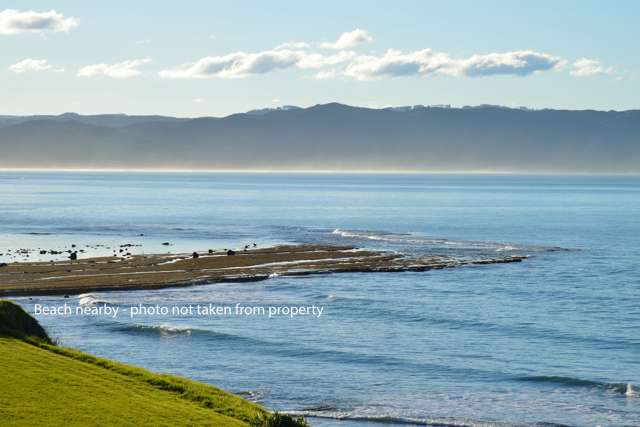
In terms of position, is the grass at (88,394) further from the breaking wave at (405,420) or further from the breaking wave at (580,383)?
the breaking wave at (580,383)

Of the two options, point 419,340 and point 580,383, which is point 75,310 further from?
point 580,383

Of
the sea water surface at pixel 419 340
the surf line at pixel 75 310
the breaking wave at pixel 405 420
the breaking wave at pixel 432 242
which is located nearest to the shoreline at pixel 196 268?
the sea water surface at pixel 419 340

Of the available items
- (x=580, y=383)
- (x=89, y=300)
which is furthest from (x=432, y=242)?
(x=580, y=383)

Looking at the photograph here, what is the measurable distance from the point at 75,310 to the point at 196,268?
823 inches

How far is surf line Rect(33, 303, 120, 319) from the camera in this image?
49938 mm

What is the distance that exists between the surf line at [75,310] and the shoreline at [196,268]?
5406 mm

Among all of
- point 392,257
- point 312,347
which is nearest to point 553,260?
point 392,257

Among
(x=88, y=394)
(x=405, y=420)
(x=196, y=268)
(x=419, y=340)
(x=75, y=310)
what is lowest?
(x=405, y=420)

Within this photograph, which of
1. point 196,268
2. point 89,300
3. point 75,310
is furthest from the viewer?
point 196,268

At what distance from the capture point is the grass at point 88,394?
19172 millimetres

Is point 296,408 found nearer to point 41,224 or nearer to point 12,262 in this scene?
point 12,262

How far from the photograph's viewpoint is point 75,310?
168ft

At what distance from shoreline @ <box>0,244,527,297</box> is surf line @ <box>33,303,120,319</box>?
17.7 ft

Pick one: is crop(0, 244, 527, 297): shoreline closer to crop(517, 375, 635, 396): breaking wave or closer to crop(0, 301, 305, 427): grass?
crop(517, 375, 635, 396): breaking wave
